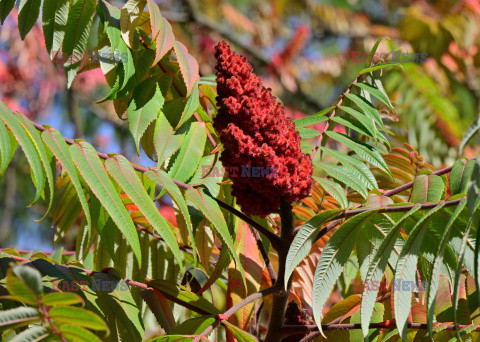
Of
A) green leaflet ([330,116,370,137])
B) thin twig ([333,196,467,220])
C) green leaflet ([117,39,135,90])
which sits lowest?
thin twig ([333,196,467,220])

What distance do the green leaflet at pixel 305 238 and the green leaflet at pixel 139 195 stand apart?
0.24m

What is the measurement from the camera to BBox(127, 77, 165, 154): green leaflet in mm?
1438

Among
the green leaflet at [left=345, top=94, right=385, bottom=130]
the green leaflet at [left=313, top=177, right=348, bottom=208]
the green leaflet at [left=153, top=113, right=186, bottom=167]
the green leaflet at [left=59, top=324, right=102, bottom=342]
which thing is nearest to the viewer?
the green leaflet at [left=59, top=324, right=102, bottom=342]

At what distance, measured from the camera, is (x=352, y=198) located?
5.97ft

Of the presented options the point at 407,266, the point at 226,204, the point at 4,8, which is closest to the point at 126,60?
the point at 4,8

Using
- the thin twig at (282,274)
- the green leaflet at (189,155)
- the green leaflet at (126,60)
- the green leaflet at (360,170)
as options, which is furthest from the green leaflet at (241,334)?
the green leaflet at (126,60)

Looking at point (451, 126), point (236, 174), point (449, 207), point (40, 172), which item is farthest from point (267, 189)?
point (451, 126)

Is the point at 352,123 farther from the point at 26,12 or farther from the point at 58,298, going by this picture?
the point at 58,298

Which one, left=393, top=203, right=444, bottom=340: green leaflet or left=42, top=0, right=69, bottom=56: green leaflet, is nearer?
left=393, top=203, right=444, bottom=340: green leaflet

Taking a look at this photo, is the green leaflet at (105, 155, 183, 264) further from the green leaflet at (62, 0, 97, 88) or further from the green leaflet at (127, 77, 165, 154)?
the green leaflet at (62, 0, 97, 88)

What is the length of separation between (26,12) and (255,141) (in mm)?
674

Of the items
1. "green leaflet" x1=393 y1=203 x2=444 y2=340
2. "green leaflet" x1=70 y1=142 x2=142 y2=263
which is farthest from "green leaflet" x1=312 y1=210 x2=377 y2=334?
"green leaflet" x1=70 y1=142 x2=142 y2=263

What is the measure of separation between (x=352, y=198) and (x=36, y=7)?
3.49ft

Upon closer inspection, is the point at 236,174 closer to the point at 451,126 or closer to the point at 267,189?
the point at 267,189
